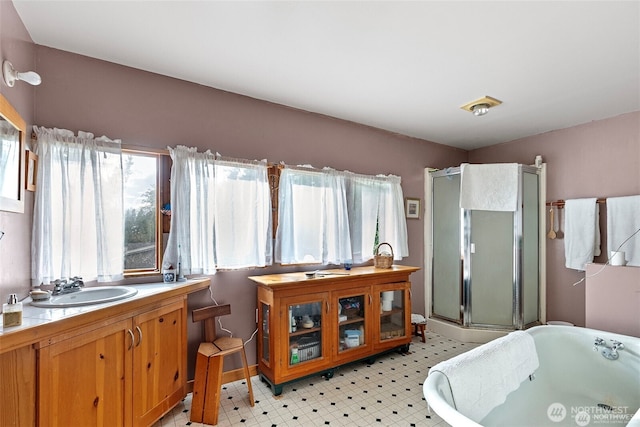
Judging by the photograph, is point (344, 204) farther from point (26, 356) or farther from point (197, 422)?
point (26, 356)

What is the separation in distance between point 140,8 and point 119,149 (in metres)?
0.88

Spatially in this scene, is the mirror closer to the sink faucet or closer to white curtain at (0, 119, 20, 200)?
white curtain at (0, 119, 20, 200)

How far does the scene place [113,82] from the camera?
2.05 metres

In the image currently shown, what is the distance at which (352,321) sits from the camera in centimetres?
272

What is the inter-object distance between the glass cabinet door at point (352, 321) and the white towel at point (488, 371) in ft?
3.64

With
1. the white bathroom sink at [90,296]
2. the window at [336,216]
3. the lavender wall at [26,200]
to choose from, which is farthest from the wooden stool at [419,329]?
the lavender wall at [26,200]

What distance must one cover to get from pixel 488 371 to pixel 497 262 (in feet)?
6.53

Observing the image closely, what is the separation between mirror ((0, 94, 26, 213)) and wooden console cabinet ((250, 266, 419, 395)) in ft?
4.79

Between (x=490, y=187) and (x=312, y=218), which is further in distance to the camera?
(x=490, y=187)

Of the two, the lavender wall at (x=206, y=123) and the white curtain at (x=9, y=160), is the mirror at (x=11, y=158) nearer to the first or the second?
the white curtain at (x=9, y=160)

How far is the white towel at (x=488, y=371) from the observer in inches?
61.0

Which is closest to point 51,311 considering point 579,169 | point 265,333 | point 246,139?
point 265,333

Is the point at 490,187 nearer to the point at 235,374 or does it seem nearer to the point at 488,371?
the point at 488,371

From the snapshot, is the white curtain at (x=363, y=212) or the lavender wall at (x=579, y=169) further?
the white curtain at (x=363, y=212)
